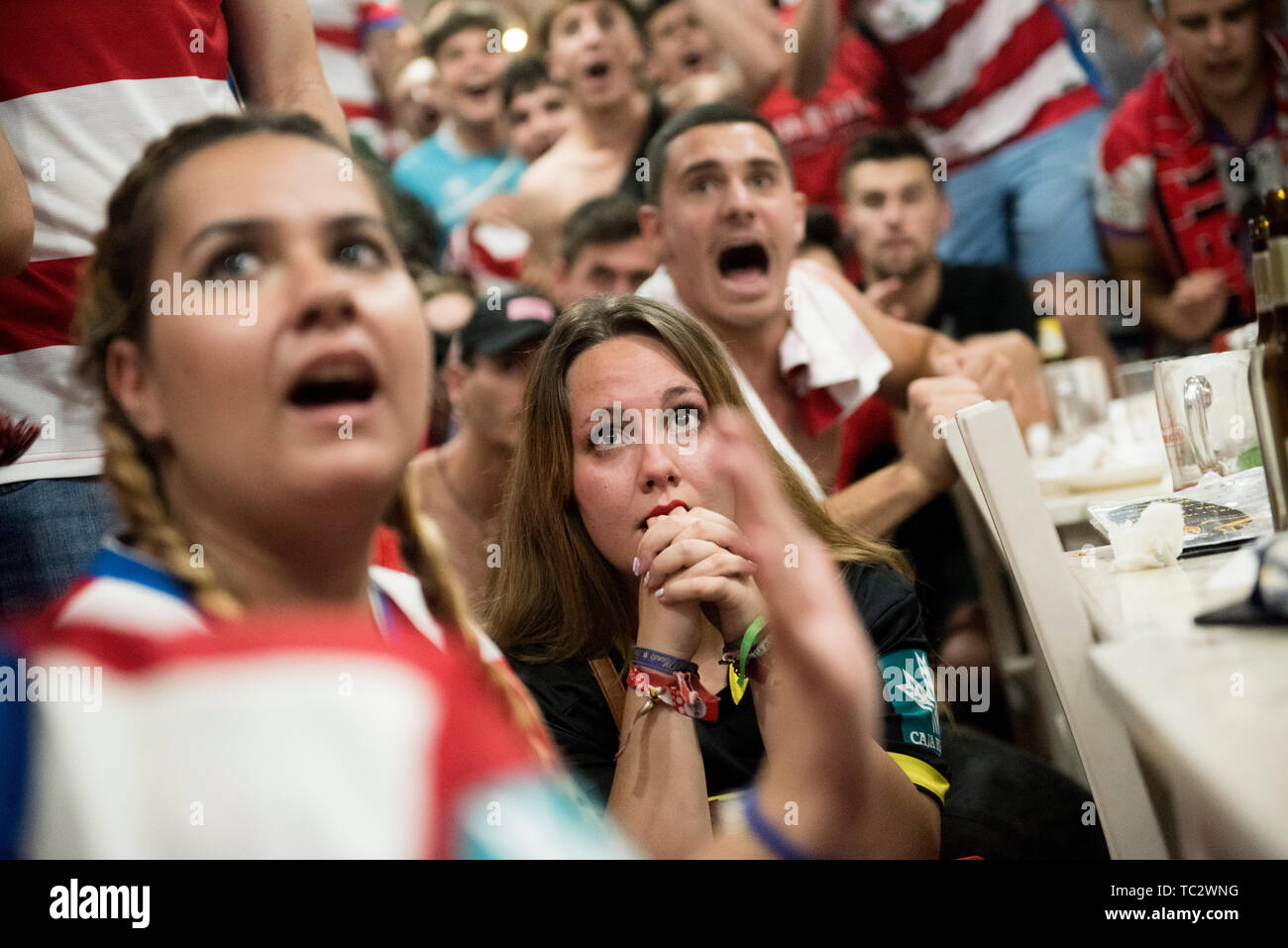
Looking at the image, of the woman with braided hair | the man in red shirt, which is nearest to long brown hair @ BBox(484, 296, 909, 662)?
the woman with braided hair

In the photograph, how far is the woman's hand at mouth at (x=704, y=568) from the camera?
3.65 feet

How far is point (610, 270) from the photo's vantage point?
2408 millimetres

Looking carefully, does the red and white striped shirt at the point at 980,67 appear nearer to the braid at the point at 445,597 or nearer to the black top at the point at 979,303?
the black top at the point at 979,303

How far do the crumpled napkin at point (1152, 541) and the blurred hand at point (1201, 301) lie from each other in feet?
7.49

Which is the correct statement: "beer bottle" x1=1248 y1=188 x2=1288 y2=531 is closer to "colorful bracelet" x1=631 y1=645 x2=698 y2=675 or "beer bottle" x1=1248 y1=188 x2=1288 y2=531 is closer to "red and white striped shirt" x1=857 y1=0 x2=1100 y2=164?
"colorful bracelet" x1=631 y1=645 x2=698 y2=675

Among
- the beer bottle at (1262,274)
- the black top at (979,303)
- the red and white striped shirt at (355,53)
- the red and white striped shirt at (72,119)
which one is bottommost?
the beer bottle at (1262,274)

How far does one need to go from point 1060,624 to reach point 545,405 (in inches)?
24.5

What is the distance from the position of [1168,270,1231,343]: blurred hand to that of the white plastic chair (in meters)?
2.42

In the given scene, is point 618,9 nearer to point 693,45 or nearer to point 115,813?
point 693,45

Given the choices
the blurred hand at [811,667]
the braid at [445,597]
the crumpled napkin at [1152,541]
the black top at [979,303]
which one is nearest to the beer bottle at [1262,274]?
the crumpled napkin at [1152,541]

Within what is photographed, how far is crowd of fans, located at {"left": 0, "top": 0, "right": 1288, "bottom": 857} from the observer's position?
785 mm

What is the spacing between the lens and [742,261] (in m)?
2.07

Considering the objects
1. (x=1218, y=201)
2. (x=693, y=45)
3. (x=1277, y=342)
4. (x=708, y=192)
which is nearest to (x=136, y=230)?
(x=1277, y=342)

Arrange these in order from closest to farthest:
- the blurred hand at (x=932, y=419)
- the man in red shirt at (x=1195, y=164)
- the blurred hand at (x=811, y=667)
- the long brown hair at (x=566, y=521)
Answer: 1. the blurred hand at (x=811, y=667)
2. the long brown hair at (x=566, y=521)
3. the blurred hand at (x=932, y=419)
4. the man in red shirt at (x=1195, y=164)
